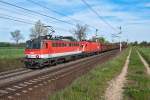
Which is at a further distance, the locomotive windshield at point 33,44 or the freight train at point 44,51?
the locomotive windshield at point 33,44

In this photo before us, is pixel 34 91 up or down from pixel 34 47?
down

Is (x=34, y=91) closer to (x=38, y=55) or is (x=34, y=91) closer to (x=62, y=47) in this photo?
(x=38, y=55)

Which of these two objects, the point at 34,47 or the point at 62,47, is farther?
the point at 62,47

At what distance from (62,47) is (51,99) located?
2396 centimetres

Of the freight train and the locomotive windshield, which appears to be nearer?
the freight train

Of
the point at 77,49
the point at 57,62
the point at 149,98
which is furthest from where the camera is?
the point at 77,49

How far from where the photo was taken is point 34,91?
1584 cm

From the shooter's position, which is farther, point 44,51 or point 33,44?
point 33,44

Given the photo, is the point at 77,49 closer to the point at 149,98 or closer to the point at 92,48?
the point at 92,48

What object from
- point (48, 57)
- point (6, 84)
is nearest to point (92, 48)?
point (48, 57)

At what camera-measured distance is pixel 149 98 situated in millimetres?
12766

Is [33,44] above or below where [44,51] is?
above

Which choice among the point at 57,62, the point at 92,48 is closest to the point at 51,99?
the point at 57,62

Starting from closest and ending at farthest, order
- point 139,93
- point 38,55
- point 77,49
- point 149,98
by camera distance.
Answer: point 149,98 → point 139,93 → point 38,55 → point 77,49
